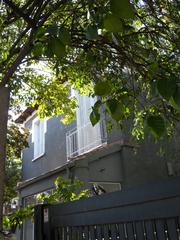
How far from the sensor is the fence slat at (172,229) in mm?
2362

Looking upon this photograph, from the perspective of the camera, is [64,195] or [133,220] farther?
[64,195]

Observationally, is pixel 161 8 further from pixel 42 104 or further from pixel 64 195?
pixel 42 104

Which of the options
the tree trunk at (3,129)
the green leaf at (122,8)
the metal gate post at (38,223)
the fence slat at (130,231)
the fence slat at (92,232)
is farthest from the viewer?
the tree trunk at (3,129)

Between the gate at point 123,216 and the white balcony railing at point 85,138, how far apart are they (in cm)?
691

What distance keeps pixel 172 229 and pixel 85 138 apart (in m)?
8.99

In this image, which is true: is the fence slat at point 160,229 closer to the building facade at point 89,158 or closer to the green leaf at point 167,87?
the green leaf at point 167,87

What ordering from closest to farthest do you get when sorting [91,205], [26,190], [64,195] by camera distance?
[91,205], [64,195], [26,190]

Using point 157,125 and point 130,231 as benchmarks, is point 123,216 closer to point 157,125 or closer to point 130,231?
point 130,231

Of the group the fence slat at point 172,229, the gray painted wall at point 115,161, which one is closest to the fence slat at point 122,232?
the fence slat at point 172,229

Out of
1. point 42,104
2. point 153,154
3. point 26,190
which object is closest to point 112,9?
point 42,104

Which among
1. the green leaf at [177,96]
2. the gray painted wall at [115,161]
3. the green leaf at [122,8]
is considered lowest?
the green leaf at [177,96]

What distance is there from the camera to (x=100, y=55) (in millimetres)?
5242

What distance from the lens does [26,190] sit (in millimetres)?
13914

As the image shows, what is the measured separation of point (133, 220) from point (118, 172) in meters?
7.64
